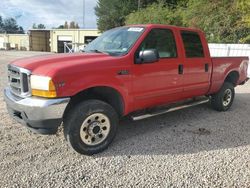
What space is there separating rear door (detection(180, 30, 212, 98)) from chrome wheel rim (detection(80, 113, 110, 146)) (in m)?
2.02

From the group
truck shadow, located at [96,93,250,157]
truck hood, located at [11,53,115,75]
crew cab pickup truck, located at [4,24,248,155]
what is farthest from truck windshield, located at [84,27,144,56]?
truck shadow, located at [96,93,250,157]

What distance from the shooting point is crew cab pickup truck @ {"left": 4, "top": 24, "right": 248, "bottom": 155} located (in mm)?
3424

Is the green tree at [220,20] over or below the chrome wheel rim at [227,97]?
over

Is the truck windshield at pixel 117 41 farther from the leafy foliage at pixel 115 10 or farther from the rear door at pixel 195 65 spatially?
the leafy foliage at pixel 115 10

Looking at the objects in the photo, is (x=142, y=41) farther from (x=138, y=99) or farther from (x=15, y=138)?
(x=15, y=138)

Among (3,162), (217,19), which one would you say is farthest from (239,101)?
(217,19)

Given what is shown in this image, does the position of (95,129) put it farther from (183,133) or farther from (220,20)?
(220,20)

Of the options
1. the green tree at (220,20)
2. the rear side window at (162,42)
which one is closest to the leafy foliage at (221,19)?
the green tree at (220,20)

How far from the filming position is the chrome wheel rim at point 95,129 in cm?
380

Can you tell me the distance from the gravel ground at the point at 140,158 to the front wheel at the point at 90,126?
16 centimetres

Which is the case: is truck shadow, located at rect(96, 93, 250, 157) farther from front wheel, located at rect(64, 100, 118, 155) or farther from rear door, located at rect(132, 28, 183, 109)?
rear door, located at rect(132, 28, 183, 109)

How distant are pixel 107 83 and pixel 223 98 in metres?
3.81

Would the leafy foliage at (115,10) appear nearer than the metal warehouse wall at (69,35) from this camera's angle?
Yes

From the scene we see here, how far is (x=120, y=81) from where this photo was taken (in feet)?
13.1
